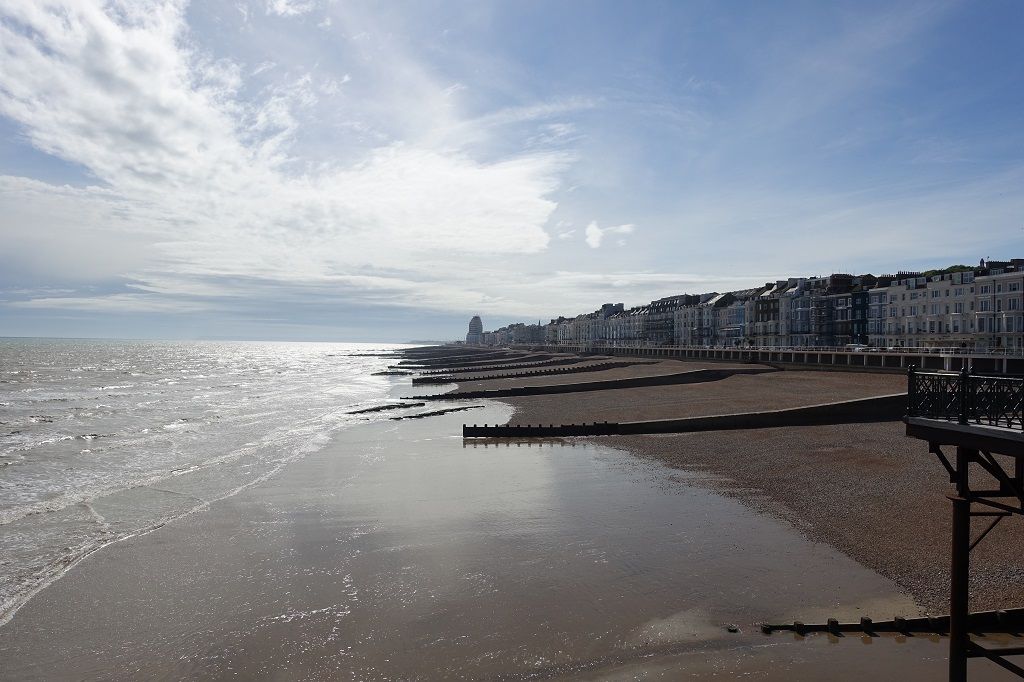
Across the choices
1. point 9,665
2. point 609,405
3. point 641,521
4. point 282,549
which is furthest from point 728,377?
point 9,665

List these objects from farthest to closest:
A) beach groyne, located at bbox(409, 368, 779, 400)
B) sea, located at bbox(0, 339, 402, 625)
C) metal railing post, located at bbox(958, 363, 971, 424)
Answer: beach groyne, located at bbox(409, 368, 779, 400), sea, located at bbox(0, 339, 402, 625), metal railing post, located at bbox(958, 363, 971, 424)

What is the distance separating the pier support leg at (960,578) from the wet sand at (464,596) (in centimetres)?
107

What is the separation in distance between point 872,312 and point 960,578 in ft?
333

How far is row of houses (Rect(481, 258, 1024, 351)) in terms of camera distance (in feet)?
244

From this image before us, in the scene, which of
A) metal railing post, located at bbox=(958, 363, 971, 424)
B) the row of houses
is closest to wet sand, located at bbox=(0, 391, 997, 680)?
metal railing post, located at bbox=(958, 363, 971, 424)

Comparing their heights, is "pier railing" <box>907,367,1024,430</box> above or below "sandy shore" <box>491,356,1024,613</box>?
above

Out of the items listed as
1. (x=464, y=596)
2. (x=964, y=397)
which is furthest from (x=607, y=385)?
(x=964, y=397)

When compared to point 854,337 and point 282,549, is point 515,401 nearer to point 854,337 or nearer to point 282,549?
point 282,549

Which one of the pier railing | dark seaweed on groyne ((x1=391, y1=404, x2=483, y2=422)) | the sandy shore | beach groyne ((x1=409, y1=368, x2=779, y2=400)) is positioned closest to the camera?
the pier railing

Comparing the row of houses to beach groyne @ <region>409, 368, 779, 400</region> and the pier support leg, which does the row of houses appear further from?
the pier support leg

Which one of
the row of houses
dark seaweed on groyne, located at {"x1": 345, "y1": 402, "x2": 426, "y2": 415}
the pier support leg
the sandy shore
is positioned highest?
the row of houses

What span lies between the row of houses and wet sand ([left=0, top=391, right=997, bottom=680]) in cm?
6322

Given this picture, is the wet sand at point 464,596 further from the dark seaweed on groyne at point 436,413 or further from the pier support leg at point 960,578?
the dark seaweed on groyne at point 436,413

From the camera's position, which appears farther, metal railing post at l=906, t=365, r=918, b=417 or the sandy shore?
the sandy shore
